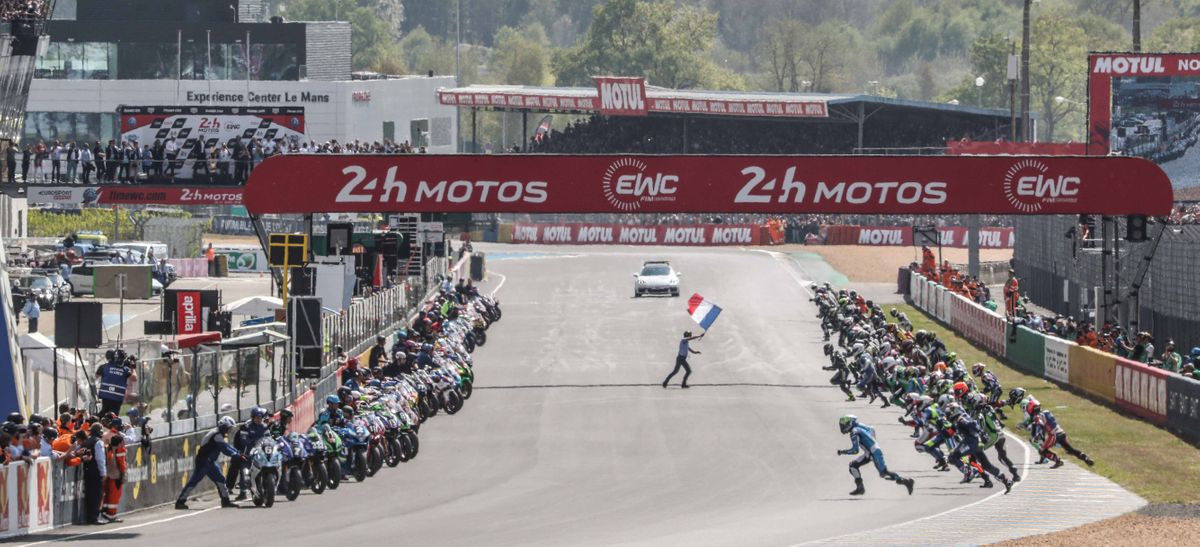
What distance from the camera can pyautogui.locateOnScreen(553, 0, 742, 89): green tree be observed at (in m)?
157

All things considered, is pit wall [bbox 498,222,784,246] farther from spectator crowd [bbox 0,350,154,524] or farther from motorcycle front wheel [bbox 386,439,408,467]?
spectator crowd [bbox 0,350,154,524]

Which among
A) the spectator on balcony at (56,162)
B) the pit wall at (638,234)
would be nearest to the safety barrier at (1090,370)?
the spectator on balcony at (56,162)

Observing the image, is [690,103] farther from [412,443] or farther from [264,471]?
[264,471]

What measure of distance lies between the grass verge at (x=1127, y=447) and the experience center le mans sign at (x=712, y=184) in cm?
425

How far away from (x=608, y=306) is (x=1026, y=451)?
1054 inches

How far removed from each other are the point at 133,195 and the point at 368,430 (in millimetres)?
33625

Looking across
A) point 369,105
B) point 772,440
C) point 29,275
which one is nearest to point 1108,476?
point 772,440

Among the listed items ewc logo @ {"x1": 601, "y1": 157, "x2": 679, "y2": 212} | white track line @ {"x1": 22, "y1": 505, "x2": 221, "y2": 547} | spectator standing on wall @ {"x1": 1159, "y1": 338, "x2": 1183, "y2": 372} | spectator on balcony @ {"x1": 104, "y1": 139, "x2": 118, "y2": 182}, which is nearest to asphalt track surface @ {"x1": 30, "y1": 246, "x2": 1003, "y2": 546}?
Result: white track line @ {"x1": 22, "y1": 505, "x2": 221, "y2": 547}

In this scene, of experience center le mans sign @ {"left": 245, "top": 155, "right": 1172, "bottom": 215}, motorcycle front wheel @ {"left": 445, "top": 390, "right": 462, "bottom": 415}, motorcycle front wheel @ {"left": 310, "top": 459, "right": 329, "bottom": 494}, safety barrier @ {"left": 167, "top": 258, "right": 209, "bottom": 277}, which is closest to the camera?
motorcycle front wheel @ {"left": 310, "top": 459, "right": 329, "bottom": 494}

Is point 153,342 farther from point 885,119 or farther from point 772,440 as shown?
point 885,119

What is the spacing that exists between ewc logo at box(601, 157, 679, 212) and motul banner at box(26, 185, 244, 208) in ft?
81.0

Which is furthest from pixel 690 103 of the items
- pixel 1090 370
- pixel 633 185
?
pixel 1090 370

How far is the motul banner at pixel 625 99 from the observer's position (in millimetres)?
83250

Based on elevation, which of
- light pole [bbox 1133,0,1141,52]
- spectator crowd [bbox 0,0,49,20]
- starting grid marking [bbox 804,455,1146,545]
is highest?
light pole [bbox 1133,0,1141,52]
